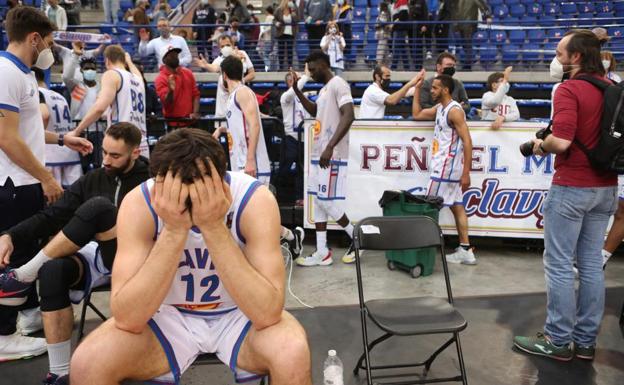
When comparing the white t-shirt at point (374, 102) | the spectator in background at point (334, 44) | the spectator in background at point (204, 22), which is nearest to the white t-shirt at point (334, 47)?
the spectator in background at point (334, 44)

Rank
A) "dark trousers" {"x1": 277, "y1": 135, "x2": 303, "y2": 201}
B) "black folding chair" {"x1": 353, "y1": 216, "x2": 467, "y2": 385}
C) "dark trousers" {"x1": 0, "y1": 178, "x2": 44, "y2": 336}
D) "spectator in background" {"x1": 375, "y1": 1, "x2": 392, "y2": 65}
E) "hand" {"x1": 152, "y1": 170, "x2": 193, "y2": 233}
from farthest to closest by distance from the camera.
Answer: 1. "spectator in background" {"x1": 375, "y1": 1, "x2": 392, "y2": 65}
2. "dark trousers" {"x1": 277, "y1": 135, "x2": 303, "y2": 201}
3. "dark trousers" {"x1": 0, "y1": 178, "x2": 44, "y2": 336}
4. "black folding chair" {"x1": 353, "y1": 216, "x2": 467, "y2": 385}
5. "hand" {"x1": 152, "y1": 170, "x2": 193, "y2": 233}

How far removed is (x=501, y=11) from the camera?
43.8ft

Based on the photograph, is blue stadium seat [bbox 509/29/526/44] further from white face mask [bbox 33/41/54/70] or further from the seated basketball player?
the seated basketball player

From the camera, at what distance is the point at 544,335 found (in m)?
3.37

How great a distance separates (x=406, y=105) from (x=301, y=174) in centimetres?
469

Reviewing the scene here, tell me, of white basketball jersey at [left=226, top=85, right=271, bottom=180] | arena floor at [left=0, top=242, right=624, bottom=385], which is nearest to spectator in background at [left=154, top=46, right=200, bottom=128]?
white basketball jersey at [left=226, top=85, right=271, bottom=180]

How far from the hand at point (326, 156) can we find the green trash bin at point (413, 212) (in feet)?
1.98

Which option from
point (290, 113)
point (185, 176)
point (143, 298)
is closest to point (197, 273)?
point (143, 298)

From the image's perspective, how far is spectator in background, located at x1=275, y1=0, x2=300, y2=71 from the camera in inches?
454

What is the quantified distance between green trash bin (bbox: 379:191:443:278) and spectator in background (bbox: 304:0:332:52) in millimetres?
7013

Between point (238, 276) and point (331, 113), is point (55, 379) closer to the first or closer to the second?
point (238, 276)

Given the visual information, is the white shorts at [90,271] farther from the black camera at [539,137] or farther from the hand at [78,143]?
the black camera at [539,137]

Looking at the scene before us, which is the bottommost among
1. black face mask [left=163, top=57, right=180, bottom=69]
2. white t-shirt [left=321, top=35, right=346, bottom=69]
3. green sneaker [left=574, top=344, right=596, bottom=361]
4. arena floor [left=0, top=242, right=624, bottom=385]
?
arena floor [left=0, top=242, right=624, bottom=385]

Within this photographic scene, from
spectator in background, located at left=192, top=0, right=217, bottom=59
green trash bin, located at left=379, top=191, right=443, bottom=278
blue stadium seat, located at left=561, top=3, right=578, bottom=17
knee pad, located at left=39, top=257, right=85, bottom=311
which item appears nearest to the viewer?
knee pad, located at left=39, top=257, right=85, bottom=311
